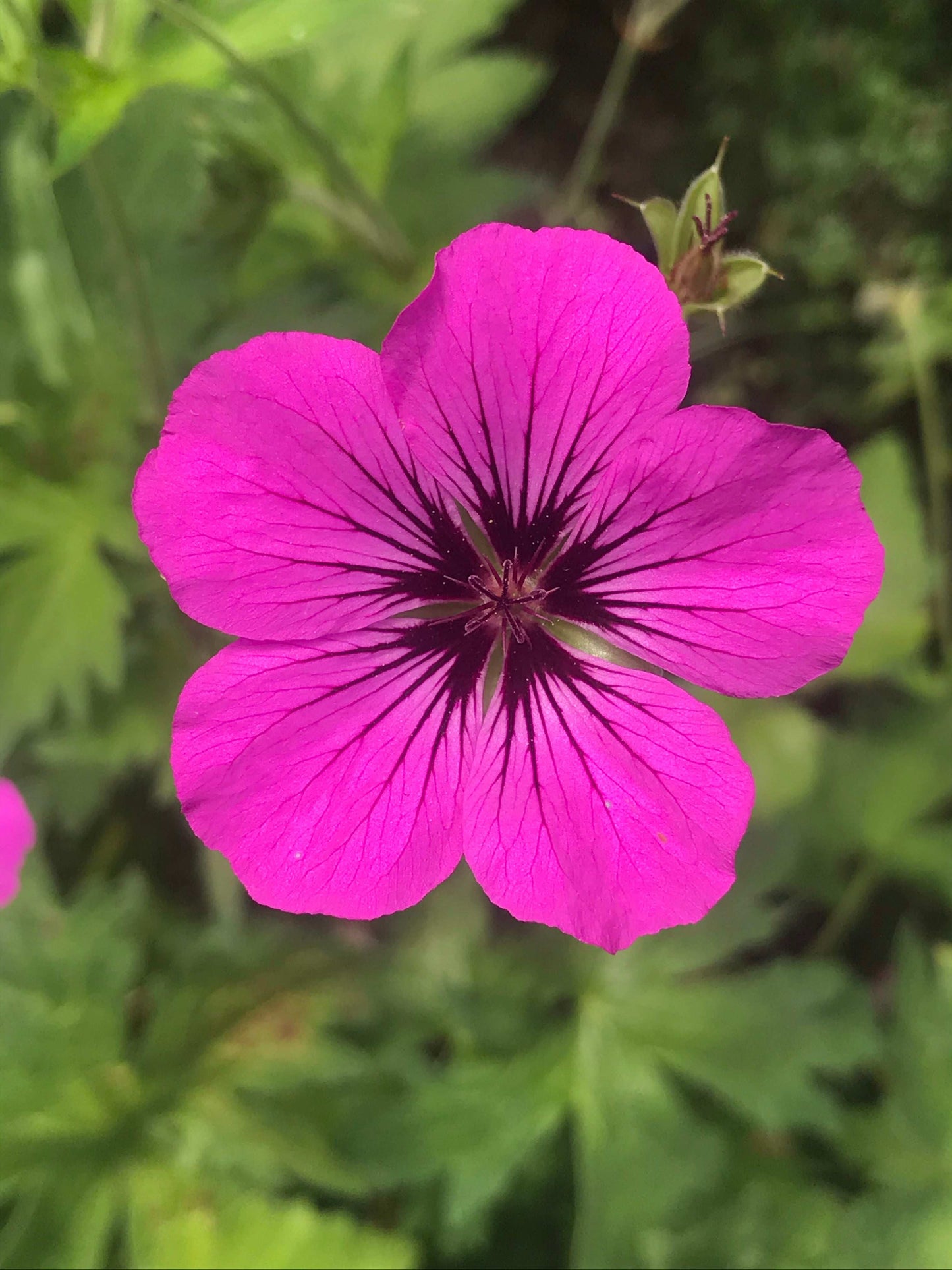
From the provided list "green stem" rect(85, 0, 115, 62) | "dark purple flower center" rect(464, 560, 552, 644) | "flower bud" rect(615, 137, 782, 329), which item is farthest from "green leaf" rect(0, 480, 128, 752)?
"flower bud" rect(615, 137, 782, 329)

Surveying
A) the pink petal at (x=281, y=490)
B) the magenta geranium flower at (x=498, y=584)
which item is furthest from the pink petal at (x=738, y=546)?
the pink petal at (x=281, y=490)

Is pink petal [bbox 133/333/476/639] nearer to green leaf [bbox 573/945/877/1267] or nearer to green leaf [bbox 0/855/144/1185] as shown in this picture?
green leaf [bbox 0/855/144/1185]

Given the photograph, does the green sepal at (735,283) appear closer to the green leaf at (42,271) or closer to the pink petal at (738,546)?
the pink petal at (738,546)

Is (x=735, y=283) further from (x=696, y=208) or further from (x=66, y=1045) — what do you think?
(x=66, y=1045)

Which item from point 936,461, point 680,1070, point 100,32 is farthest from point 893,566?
point 100,32

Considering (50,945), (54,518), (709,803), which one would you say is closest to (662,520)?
(709,803)

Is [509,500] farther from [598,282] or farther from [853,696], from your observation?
[853,696]
